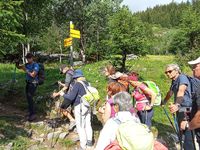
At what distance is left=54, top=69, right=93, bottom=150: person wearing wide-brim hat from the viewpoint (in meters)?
8.41

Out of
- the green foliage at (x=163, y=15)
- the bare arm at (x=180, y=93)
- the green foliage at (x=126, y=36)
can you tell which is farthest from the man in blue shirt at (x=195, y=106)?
the green foliage at (x=163, y=15)

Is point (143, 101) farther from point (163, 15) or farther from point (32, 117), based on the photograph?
point (163, 15)

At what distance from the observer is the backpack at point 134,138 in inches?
142

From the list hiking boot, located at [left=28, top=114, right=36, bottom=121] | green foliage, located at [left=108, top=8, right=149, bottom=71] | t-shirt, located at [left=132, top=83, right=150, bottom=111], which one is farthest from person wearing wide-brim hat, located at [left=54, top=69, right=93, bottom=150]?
green foliage, located at [left=108, top=8, right=149, bottom=71]

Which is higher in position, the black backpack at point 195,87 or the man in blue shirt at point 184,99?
the black backpack at point 195,87

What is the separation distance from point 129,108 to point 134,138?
116 cm

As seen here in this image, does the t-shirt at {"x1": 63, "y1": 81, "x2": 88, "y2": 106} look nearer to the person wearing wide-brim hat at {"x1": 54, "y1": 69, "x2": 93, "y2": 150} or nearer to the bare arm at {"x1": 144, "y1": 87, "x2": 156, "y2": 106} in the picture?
the person wearing wide-brim hat at {"x1": 54, "y1": 69, "x2": 93, "y2": 150}

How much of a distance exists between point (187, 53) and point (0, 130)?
23392 millimetres

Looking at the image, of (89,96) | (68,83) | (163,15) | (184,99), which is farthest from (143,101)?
(163,15)

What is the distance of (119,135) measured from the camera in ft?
12.2

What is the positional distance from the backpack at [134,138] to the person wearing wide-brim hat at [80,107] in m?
4.70

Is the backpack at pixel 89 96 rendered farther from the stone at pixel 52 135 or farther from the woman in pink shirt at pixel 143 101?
the stone at pixel 52 135

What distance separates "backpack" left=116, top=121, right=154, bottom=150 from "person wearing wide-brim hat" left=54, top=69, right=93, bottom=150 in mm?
4701

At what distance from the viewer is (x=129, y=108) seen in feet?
15.6
